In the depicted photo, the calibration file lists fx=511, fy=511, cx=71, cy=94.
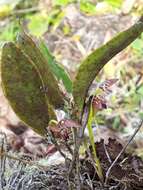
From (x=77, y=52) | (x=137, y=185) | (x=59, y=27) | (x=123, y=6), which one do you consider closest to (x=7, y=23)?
(x=59, y=27)

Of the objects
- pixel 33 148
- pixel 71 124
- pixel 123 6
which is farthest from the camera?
pixel 123 6

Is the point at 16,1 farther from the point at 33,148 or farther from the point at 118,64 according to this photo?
the point at 33,148

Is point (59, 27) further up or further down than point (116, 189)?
further up

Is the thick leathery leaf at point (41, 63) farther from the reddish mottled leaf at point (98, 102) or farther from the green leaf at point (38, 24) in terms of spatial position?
the green leaf at point (38, 24)

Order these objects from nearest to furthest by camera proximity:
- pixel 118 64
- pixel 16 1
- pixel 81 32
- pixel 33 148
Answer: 1. pixel 33 148
2. pixel 118 64
3. pixel 81 32
4. pixel 16 1

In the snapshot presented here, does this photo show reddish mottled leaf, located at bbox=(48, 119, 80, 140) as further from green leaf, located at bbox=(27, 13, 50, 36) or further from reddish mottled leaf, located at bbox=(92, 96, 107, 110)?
green leaf, located at bbox=(27, 13, 50, 36)

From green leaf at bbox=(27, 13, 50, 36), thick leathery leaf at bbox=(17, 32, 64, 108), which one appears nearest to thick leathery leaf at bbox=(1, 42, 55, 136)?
thick leathery leaf at bbox=(17, 32, 64, 108)

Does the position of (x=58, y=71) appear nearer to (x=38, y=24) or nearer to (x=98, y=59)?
(x=98, y=59)
